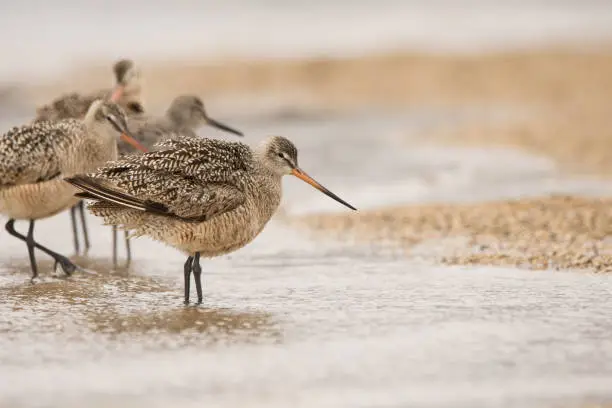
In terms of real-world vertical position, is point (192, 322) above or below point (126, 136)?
below

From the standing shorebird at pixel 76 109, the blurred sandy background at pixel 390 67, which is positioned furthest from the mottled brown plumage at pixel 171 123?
the blurred sandy background at pixel 390 67

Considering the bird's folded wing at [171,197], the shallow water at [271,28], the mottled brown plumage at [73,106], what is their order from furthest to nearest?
1. the shallow water at [271,28]
2. the mottled brown plumage at [73,106]
3. the bird's folded wing at [171,197]

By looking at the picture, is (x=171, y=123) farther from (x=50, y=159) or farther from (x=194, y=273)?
(x=194, y=273)

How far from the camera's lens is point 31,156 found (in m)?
7.43

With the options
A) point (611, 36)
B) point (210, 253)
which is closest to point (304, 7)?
point (611, 36)

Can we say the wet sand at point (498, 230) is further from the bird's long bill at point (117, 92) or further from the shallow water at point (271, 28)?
the shallow water at point (271, 28)

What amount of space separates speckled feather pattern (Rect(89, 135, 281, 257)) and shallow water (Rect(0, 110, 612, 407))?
14.6 inches

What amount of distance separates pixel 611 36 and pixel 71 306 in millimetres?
20801

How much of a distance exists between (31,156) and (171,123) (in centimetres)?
171

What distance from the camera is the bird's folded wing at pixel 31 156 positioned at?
24.3ft

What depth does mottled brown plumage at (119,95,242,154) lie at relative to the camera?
834cm

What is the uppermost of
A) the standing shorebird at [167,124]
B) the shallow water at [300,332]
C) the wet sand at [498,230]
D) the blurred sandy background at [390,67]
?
the blurred sandy background at [390,67]

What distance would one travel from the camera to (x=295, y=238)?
336 inches

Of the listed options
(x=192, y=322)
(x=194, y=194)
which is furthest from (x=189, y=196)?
(x=192, y=322)
